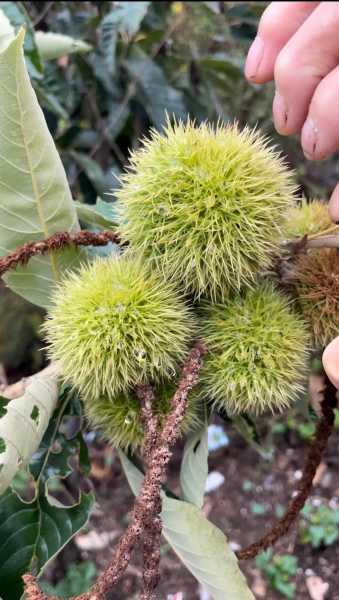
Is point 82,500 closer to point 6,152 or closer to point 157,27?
point 6,152

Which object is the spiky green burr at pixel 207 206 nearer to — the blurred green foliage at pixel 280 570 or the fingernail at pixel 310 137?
the fingernail at pixel 310 137

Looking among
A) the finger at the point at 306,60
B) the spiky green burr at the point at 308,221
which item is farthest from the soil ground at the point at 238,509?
the finger at the point at 306,60

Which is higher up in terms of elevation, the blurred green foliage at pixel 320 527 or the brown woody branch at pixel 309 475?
the brown woody branch at pixel 309 475

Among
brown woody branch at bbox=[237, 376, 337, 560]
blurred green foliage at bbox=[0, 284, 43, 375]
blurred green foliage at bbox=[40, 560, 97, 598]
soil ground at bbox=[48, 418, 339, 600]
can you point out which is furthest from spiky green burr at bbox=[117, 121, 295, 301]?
blurred green foliage at bbox=[0, 284, 43, 375]

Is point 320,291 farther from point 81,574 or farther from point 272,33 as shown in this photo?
point 81,574

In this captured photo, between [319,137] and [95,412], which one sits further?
[95,412]

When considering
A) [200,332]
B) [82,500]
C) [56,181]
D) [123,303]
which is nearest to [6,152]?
[56,181]
